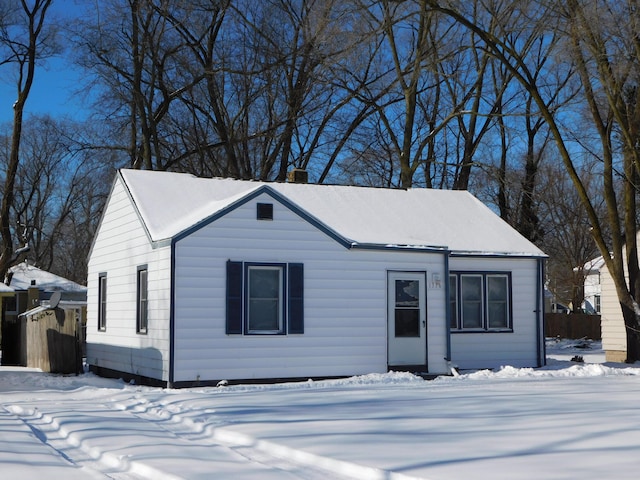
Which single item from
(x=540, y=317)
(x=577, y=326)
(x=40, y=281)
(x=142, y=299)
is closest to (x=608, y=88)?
(x=540, y=317)

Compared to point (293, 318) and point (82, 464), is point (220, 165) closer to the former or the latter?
point (293, 318)

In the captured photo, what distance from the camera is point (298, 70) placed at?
35.9m

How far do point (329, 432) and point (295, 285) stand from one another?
7769 millimetres

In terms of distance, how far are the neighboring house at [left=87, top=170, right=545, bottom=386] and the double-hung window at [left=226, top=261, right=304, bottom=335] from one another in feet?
0.08

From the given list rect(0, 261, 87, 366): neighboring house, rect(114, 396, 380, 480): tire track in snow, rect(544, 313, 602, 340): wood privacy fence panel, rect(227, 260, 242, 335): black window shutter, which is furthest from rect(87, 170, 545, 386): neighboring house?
rect(544, 313, 602, 340): wood privacy fence panel

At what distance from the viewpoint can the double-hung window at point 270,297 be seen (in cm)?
1733

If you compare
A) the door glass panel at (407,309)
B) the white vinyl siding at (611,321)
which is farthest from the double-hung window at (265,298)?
the white vinyl siding at (611,321)

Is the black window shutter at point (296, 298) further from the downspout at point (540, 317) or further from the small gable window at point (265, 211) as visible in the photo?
the downspout at point (540, 317)

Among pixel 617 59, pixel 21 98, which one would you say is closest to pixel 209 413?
pixel 617 59

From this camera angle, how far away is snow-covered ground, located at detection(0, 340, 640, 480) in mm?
8094

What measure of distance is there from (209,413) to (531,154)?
1178 inches

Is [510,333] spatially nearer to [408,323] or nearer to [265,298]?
[408,323]

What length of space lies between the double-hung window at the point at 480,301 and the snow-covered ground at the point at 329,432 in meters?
4.49

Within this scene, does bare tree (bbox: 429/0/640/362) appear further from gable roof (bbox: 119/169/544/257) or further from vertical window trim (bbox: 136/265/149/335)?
vertical window trim (bbox: 136/265/149/335)
